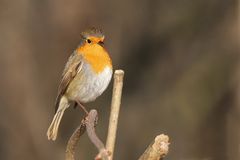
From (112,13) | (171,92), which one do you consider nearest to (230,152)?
(171,92)

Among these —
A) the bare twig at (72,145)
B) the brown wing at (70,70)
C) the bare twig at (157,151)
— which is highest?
the brown wing at (70,70)

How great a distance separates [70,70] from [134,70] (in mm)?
3965

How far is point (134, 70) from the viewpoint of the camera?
940cm

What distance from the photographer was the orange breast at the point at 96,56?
4863 mm

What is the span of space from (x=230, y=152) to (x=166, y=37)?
2.11 metres

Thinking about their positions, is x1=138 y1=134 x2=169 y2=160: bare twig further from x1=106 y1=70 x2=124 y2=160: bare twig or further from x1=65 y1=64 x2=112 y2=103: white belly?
x1=65 y1=64 x2=112 y2=103: white belly

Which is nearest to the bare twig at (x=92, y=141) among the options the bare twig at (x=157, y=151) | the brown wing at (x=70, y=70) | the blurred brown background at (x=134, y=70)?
the bare twig at (x=157, y=151)

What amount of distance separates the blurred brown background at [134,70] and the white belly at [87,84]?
3134 millimetres

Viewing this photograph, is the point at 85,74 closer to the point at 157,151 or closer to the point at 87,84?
the point at 87,84

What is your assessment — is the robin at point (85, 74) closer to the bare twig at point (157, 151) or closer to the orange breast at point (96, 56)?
the orange breast at point (96, 56)

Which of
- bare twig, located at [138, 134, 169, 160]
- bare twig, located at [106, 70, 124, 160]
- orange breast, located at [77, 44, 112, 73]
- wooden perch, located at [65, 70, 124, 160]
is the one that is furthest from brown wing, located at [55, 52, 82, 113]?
bare twig, located at [138, 134, 169, 160]

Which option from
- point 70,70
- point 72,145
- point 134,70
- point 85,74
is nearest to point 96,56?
point 85,74

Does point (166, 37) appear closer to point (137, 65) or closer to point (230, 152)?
→ point (137, 65)

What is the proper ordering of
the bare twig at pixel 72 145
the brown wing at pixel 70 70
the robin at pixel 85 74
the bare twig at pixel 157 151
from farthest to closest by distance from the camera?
the brown wing at pixel 70 70
the robin at pixel 85 74
the bare twig at pixel 72 145
the bare twig at pixel 157 151
